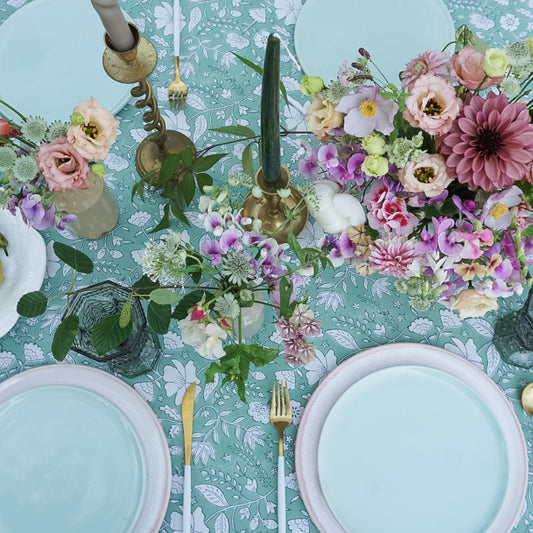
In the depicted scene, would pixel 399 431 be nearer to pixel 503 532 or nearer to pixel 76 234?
pixel 503 532

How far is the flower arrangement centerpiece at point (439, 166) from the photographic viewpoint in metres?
0.56

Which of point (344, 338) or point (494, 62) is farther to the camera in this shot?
point (344, 338)

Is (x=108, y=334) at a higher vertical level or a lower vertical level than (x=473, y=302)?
lower

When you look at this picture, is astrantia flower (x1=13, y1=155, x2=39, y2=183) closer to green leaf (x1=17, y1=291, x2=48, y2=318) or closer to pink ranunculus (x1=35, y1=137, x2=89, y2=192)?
pink ranunculus (x1=35, y1=137, x2=89, y2=192)

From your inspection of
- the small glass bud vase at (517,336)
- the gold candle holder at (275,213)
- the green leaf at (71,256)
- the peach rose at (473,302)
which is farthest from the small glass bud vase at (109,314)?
the small glass bud vase at (517,336)

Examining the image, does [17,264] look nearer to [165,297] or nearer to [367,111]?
[165,297]

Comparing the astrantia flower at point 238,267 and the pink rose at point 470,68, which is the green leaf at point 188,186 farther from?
the pink rose at point 470,68

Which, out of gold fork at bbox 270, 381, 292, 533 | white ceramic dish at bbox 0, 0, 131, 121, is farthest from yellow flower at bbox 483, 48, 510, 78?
white ceramic dish at bbox 0, 0, 131, 121

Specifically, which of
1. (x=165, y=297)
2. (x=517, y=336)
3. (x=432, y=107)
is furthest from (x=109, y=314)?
(x=517, y=336)

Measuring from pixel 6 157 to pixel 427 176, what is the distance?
502 millimetres

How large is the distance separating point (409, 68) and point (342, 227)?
22cm

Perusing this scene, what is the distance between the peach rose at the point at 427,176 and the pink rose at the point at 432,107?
0.03 metres

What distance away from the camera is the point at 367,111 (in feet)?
1.90

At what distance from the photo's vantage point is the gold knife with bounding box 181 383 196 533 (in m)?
0.76
